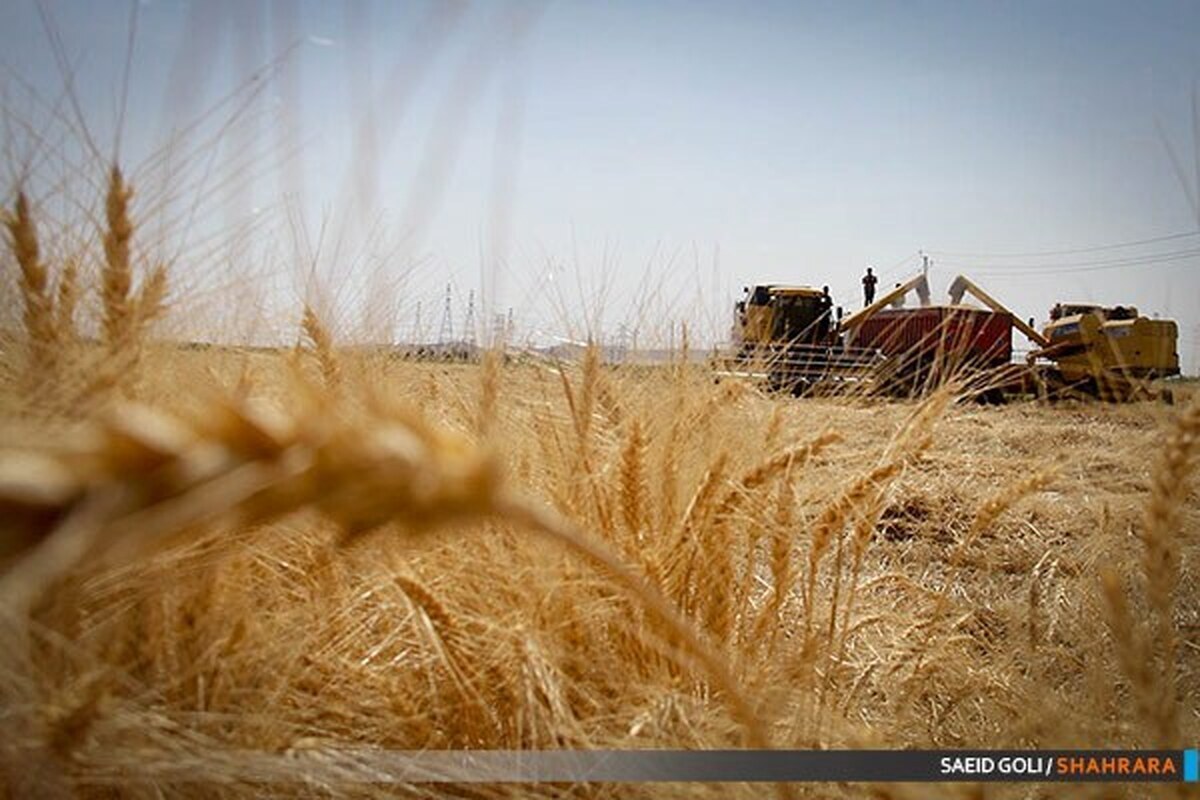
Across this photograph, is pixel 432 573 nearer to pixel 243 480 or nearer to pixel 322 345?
pixel 322 345

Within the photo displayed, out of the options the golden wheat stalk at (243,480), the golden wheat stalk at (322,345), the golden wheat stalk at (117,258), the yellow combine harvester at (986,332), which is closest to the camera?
the golden wheat stalk at (243,480)

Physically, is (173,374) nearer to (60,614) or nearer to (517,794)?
(60,614)

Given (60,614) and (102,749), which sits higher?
(60,614)

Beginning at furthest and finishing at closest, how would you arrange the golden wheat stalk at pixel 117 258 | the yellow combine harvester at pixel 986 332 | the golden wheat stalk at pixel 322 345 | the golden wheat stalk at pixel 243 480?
1. the yellow combine harvester at pixel 986 332
2. the golden wheat stalk at pixel 322 345
3. the golden wheat stalk at pixel 117 258
4. the golden wheat stalk at pixel 243 480

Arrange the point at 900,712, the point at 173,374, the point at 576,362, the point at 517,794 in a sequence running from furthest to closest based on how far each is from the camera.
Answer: the point at 576,362
the point at 900,712
the point at 173,374
the point at 517,794

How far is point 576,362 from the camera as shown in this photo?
1622 mm

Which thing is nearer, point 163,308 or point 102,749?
point 102,749

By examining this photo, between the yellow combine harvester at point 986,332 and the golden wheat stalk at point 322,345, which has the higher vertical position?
the yellow combine harvester at point 986,332

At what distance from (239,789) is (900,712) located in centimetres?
106

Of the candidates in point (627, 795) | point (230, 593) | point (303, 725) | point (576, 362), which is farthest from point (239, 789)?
point (576, 362)

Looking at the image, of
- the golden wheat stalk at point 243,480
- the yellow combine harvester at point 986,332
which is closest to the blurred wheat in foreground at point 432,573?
the golden wheat stalk at point 243,480

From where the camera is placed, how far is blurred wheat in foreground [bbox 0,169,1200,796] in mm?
448

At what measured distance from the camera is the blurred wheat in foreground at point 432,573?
1.47 feet

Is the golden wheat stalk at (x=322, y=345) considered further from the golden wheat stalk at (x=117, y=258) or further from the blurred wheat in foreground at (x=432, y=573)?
the golden wheat stalk at (x=117, y=258)
